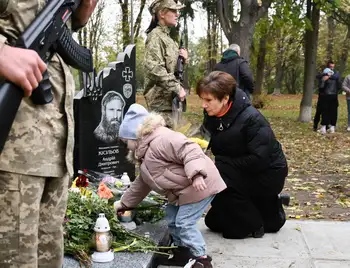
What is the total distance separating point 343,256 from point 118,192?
1.84 metres

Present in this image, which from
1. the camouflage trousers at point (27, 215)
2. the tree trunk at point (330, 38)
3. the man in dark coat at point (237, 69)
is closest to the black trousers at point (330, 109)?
the man in dark coat at point (237, 69)

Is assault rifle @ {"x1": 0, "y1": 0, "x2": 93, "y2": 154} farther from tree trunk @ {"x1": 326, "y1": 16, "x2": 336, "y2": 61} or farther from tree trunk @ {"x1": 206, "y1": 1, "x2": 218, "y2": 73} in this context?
tree trunk @ {"x1": 326, "y1": 16, "x2": 336, "y2": 61}

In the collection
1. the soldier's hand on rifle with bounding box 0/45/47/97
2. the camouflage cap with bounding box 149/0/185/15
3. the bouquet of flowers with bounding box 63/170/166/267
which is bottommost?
the bouquet of flowers with bounding box 63/170/166/267

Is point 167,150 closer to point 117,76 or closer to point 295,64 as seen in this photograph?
point 117,76

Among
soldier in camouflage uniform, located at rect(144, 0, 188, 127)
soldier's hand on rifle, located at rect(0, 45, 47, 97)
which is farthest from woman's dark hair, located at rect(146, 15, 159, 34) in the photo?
soldier's hand on rifle, located at rect(0, 45, 47, 97)

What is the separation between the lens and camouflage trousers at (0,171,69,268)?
1.64m

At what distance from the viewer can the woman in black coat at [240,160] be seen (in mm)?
4055

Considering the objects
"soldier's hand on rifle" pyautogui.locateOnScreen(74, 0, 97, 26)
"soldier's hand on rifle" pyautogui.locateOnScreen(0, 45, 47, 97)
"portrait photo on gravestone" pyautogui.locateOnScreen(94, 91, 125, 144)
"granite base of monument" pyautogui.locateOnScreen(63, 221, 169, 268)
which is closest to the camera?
"soldier's hand on rifle" pyautogui.locateOnScreen(0, 45, 47, 97)

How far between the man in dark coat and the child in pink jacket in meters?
4.65

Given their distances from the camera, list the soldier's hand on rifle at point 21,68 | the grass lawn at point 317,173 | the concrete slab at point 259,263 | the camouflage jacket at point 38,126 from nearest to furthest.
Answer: the soldier's hand on rifle at point 21,68
the camouflage jacket at point 38,126
the concrete slab at point 259,263
the grass lawn at point 317,173

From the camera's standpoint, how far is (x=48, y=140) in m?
1.71

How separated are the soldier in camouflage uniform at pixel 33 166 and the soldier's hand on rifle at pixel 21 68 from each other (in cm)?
20

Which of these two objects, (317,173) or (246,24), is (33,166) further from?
(246,24)

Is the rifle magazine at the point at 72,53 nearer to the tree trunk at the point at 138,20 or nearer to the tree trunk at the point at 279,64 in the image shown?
the tree trunk at the point at 138,20
